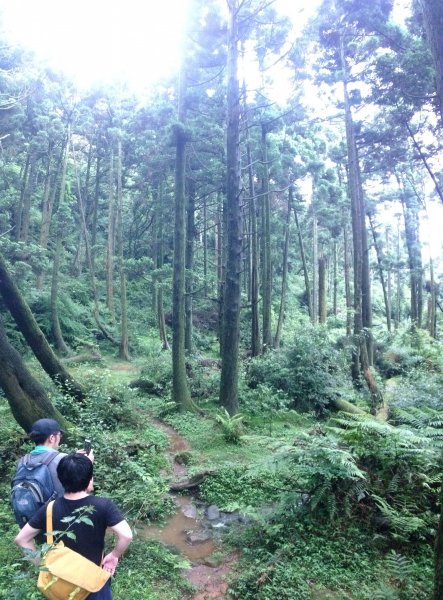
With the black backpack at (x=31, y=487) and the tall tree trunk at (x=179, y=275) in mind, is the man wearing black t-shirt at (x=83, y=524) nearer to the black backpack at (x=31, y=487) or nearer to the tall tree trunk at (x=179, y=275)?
the black backpack at (x=31, y=487)

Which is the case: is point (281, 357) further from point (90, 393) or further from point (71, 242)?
point (71, 242)

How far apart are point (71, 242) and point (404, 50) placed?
21588 mm

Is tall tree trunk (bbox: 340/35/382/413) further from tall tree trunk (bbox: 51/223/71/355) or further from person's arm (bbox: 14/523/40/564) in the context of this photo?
person's arm (bbox: 14/523/40/564)

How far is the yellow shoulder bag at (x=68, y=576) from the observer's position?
2457 millimetres

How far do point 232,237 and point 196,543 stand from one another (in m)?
6.97

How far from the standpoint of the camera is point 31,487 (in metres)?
3.24

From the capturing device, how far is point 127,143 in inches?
914

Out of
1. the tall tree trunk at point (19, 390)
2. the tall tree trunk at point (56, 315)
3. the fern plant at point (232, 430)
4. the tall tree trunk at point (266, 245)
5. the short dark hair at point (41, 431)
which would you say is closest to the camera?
the short dark hair at point (41, 431)

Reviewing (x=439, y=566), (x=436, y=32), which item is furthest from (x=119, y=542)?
(x=436, y=32)

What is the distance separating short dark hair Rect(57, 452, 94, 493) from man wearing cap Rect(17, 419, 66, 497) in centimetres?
65

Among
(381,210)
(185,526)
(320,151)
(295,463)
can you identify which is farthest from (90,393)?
(381,210)

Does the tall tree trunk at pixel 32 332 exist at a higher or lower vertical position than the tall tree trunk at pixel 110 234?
lower

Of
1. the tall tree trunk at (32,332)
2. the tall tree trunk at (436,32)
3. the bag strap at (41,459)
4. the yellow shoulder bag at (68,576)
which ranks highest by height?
the tall tree trunk at (436,32)

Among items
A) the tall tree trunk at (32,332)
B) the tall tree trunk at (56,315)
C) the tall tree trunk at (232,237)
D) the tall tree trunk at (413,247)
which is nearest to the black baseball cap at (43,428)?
the tall tree trunk at (32,332)
